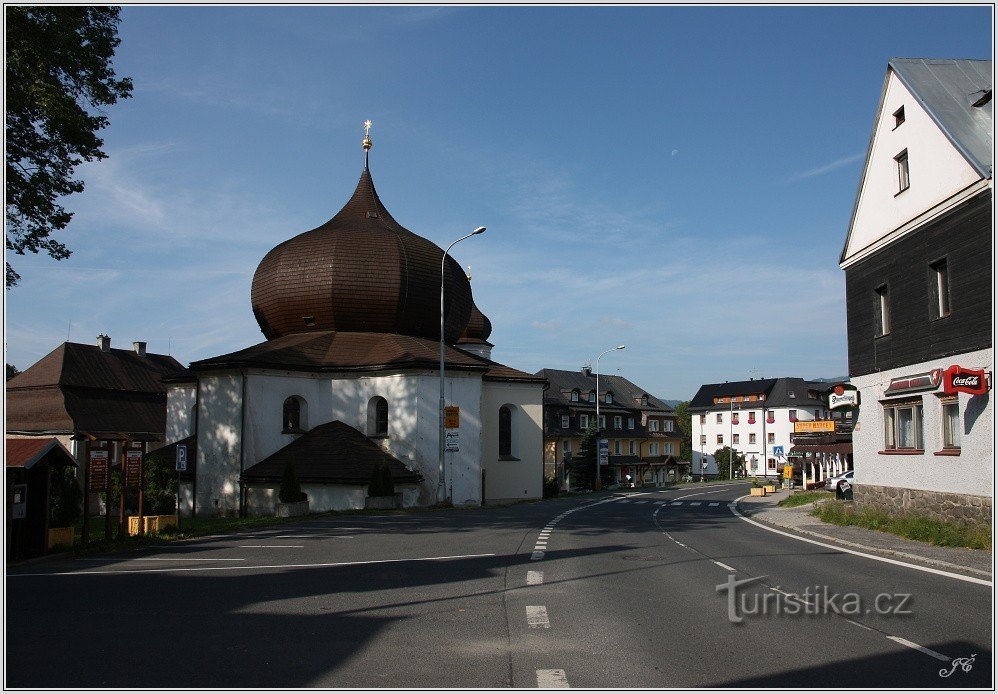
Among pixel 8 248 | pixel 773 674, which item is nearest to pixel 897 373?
pixel 773 674

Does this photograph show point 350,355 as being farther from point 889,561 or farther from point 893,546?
point 889,561

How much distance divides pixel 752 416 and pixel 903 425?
264 ft

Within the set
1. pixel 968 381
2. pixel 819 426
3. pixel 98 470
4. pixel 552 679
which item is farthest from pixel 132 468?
pixel 819 426

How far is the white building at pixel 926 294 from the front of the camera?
16562 millimetres

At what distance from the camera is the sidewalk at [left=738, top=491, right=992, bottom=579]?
13000mm

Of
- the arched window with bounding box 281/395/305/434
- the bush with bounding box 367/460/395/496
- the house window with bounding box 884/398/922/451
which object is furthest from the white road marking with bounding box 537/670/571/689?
the arched window with bounding box 281/395/305/434

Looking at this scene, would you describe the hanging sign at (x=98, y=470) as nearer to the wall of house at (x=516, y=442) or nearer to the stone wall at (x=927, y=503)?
the stone wall at (x=927, y=503)

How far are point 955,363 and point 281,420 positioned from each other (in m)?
24.5

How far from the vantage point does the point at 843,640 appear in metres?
7.51

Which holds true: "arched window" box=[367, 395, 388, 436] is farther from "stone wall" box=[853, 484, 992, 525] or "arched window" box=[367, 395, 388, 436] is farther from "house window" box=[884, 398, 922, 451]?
"house window" box=[884, 398, 922, 451]

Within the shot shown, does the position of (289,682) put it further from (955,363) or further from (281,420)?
(281,420)

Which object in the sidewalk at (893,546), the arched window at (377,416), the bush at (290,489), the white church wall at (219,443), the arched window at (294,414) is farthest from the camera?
the arched window at (294,414)

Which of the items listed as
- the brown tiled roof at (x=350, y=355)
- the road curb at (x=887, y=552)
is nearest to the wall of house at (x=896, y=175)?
the road curb at (x=887, y=552)

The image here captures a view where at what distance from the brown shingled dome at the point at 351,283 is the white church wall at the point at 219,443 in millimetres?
5519
